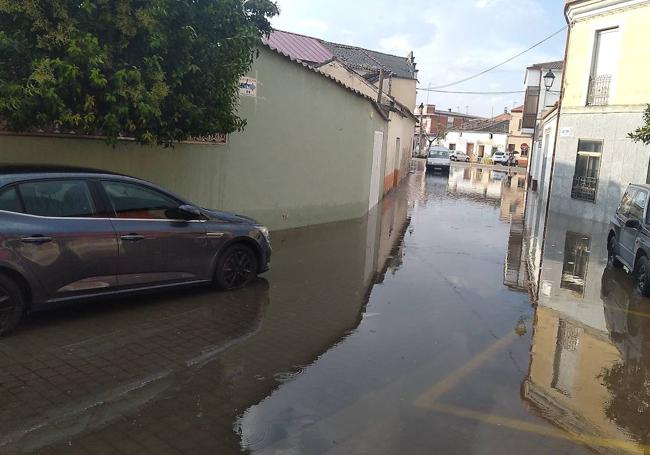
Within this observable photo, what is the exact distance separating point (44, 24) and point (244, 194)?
4.88 meters

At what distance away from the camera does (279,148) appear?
36.6ft

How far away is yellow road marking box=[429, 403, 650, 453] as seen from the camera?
389 cm

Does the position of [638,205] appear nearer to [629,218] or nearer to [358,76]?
[629,218]

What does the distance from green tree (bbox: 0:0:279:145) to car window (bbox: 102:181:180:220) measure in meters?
1.07

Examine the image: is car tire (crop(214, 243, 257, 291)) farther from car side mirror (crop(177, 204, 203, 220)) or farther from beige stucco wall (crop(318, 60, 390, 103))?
beige stucco wall (crop(318, 60, 390, 103))

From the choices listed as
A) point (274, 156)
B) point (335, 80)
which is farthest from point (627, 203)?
point (274, 156)

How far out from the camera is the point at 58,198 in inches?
209

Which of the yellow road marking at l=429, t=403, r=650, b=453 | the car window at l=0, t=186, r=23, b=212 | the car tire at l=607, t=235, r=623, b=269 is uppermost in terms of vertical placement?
the car window at l=0, t=186, r=23, b=212

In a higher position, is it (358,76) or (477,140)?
(358,76)

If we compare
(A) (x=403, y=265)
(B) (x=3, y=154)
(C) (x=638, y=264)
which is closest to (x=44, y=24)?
(B) (x=3, y=154)

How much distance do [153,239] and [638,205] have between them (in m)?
7.75

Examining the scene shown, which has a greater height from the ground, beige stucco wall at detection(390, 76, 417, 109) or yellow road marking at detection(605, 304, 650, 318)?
beige stucco wall at detection(390, 76, 417, 109)

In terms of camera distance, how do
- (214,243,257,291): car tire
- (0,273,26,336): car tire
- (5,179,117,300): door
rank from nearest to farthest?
(0,273,26,336): car tire, (5,179,117,300): door, (214,243,257,291): car tire

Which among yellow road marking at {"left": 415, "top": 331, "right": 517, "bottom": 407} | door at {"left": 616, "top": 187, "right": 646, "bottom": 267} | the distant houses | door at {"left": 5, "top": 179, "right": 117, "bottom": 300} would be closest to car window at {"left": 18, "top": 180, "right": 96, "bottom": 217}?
door at {"left": 5, "top": 179, "right": 117, "bottom": 300}
